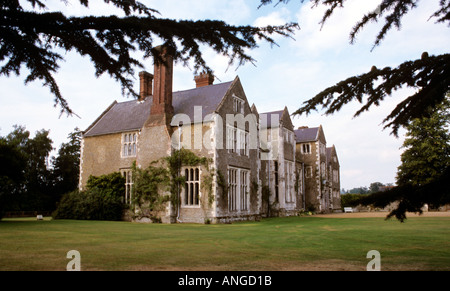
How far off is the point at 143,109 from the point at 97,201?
751 cm

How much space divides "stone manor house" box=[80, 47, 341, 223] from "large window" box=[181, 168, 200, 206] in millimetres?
12

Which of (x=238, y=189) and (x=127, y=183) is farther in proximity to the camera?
(x=127, y=183)

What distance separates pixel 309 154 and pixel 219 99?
21.1 meters

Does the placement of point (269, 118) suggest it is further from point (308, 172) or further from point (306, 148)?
point (308, 172)

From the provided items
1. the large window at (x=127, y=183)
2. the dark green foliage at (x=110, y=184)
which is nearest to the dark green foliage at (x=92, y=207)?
the dark green foliage at (x=110, y=184)

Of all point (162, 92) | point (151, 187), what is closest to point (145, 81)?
point (162, 92)

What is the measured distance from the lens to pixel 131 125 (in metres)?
24.7

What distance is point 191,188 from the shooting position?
68.9ft

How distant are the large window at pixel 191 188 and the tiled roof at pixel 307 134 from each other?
2269 centimetres

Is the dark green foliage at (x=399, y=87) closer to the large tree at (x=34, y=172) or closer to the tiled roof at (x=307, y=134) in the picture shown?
the large tree at (x=34, y=172)

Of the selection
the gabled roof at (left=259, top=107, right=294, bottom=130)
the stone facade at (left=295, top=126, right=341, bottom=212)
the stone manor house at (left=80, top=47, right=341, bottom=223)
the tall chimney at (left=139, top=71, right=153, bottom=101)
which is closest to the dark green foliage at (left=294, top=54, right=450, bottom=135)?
the stone manor house at (left=80, top=47, right=341, bottom=223)

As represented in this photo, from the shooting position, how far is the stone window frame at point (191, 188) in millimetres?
20609

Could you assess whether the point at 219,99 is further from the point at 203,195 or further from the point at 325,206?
the point at 325,206

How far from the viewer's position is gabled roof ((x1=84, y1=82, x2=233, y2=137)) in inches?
882
